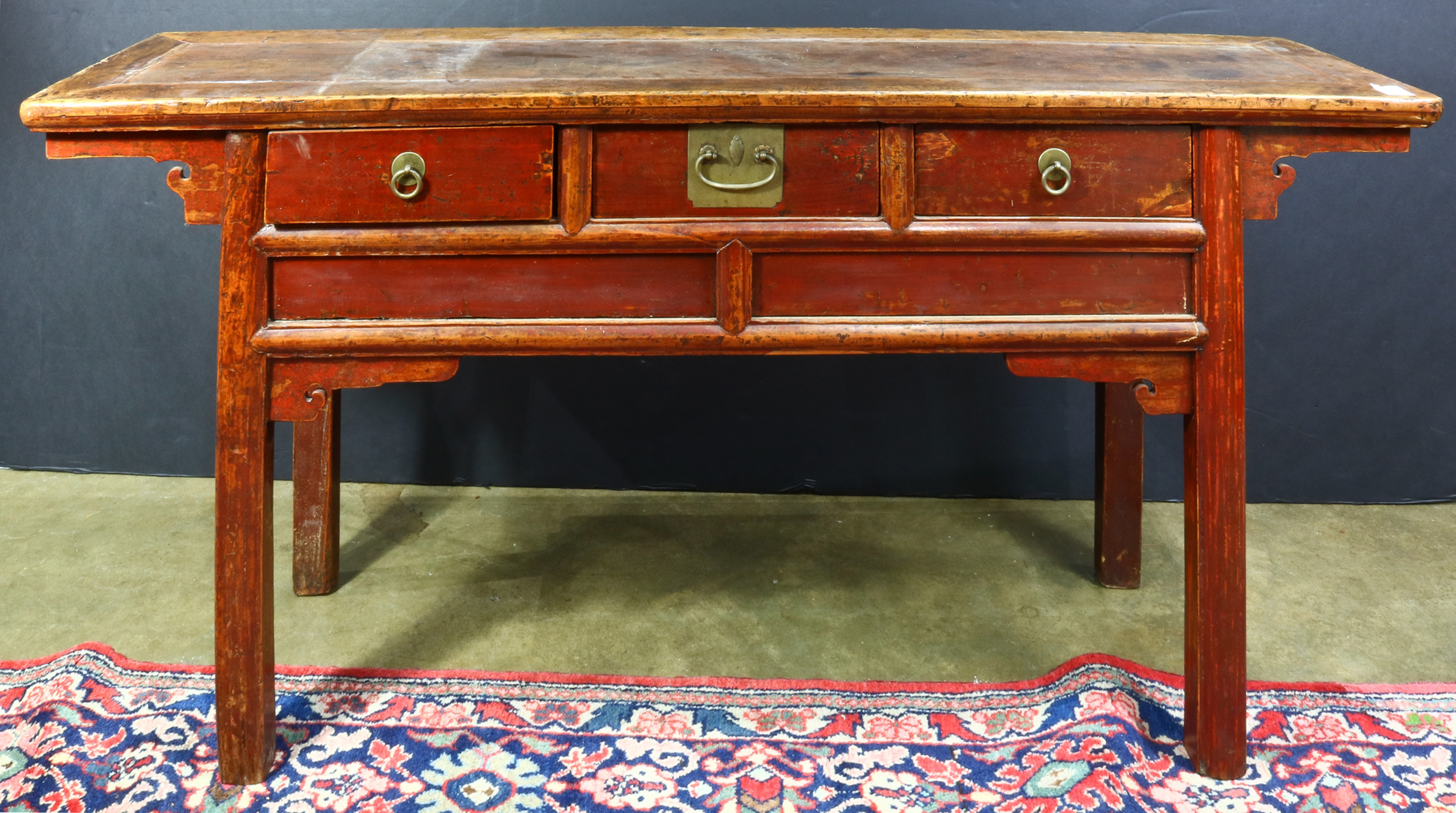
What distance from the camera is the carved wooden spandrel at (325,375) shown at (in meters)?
1.57

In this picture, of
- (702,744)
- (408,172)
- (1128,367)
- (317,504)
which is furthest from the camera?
(317,504)

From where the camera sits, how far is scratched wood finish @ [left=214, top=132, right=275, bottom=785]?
152 cm

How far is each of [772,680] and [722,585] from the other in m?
0.42

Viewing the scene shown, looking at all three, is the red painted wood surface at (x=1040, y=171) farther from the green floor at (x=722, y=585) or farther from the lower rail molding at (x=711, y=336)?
the green floor at (x=722, y=585)

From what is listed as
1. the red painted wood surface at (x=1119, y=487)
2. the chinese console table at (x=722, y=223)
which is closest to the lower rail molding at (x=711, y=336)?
the chinese console table at (x=722, y=223)

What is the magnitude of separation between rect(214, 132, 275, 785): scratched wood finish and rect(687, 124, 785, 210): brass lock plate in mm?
654

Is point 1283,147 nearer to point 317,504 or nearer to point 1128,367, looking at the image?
point 1128,367

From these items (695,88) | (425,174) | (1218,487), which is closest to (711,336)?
(695,88)

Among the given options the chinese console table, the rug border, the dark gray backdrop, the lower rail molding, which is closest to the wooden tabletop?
the chinese console table

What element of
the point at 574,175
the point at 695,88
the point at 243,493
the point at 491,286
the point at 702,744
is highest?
the point at 695,88

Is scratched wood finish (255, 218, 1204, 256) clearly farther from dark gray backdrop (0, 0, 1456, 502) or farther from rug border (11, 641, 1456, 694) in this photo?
dark gray backdrop (0, 0, 1456, 502)

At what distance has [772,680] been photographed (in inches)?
75.2

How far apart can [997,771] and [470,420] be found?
1.76m

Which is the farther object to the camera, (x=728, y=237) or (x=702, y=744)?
(x=702, y=744)
